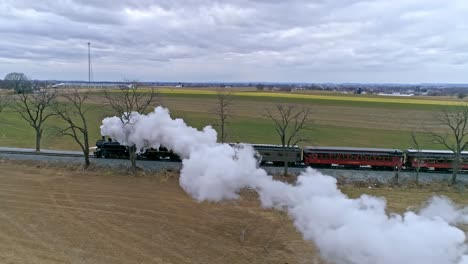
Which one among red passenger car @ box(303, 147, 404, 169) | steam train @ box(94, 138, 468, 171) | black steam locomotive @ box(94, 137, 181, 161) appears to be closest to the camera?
steam train @ box(94, 138, 468, 171)

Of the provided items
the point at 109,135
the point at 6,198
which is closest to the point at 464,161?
the point at 109,135

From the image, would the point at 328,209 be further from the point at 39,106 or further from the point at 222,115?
the point at 39,106

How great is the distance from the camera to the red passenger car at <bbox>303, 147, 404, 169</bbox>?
166ft

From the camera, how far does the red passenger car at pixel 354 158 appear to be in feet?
166

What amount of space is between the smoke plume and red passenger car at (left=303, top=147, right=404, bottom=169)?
39.4ft

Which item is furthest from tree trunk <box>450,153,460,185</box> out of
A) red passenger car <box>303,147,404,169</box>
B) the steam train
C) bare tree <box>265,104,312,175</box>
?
bare tree <box>265,104,312,175</box>

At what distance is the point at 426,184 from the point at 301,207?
88.9 feet

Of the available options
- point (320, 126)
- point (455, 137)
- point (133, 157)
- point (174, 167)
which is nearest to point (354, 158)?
point (174, 167)

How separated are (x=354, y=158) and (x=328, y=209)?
31793 mm

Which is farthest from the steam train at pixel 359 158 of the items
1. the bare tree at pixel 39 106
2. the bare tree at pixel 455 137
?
the bare tree at pixel 39 106

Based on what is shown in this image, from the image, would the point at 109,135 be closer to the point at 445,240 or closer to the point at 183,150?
the point at 183,150

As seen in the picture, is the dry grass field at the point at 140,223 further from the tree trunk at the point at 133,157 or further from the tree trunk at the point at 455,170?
the tree trunk at the point at 455,170

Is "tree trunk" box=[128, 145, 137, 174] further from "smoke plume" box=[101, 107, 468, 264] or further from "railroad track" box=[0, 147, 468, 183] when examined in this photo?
"smoke plume" box=[101, 107, 468, 264]

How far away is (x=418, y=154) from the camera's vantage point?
160 feet
